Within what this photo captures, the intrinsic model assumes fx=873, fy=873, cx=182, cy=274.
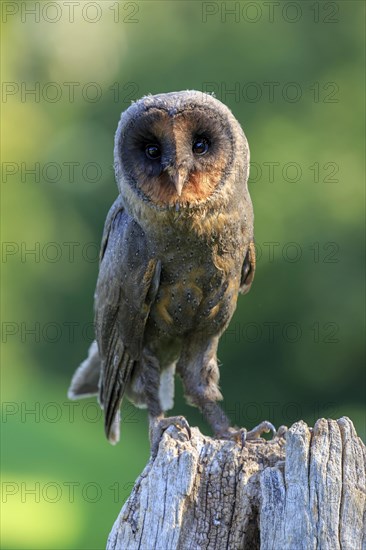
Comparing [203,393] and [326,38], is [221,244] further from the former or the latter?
[326,38]

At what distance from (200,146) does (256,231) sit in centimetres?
589

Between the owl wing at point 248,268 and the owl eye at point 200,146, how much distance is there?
31.1 inches

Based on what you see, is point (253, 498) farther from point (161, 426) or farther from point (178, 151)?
point (178, 151)

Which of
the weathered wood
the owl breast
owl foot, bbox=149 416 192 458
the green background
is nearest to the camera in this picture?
the weathered wood

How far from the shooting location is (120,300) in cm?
503

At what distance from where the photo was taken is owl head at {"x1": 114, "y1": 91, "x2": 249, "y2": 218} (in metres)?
4.29

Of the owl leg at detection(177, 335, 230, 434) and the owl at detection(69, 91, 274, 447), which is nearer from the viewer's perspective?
the owl at detection(69, 91, 274, 447)

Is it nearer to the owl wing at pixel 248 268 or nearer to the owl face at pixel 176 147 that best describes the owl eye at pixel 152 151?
the owl face at pixel 176 147

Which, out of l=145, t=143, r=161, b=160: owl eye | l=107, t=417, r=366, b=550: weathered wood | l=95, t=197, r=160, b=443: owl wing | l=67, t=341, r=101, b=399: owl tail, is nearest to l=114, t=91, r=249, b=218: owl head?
l=145, t=143, r=161, b=160: owl eye

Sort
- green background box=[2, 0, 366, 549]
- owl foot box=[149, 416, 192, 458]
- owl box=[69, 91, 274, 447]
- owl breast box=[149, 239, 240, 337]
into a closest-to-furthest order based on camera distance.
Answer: owl foot box=[149, 416, 192, 458], owl box=[69, 91, 274, 447], owl breast box=[149, 239, 240, 337], green background box=[2, 0, 366, 549]

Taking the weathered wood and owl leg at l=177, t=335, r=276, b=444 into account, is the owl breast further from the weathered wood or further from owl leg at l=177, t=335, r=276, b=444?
the weathered wood

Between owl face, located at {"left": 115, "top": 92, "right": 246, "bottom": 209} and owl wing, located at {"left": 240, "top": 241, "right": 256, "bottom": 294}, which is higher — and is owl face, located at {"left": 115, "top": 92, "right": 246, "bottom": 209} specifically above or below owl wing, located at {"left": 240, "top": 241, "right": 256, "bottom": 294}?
above

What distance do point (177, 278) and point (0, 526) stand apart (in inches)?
166

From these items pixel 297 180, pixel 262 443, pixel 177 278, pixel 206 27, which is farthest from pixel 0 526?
pixel 206 27
